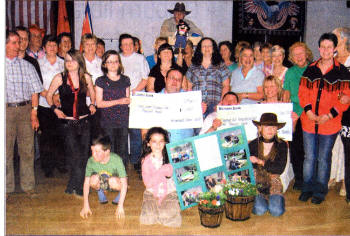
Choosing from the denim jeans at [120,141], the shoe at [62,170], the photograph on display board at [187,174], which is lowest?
the shoe at [62,170]

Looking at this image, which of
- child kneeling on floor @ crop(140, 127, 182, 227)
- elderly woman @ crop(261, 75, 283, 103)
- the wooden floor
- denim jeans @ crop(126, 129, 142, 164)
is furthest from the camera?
denim jeans @ crop(126, 129, 142, 164)

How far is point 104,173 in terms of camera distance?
330 centimetres

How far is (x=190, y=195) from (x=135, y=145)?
4.79 ft

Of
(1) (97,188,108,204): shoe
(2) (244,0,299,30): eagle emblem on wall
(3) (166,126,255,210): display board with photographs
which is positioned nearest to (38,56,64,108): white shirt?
(1) (97,188,108,204): shoe

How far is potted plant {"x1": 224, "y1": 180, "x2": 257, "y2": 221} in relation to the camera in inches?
121

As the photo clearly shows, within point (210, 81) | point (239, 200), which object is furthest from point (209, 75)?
point (239, 200)

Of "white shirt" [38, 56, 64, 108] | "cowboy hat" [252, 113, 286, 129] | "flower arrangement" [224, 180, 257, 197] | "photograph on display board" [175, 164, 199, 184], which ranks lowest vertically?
"flower arrangement" [224, 180, 257, 197]

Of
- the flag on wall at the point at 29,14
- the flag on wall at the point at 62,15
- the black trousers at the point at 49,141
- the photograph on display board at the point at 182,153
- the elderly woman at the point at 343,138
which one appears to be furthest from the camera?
the flag on wall at the point at 62,15

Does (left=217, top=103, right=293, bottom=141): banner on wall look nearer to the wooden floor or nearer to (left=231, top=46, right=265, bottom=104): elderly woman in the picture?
(left=231, top=46, right=265, bottom=104): elderly woman

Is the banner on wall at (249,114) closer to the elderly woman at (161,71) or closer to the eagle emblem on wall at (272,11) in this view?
the elderly woman at (161,71)

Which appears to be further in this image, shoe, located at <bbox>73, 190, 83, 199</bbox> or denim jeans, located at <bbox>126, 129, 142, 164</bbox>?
denim jeans, located at <bbox>126, 129, 142, 164</bbox>

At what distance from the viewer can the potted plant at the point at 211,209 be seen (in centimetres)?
294

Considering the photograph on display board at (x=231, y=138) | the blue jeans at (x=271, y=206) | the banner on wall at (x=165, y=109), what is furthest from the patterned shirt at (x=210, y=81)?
the blue jeans at (x=271, y=206)

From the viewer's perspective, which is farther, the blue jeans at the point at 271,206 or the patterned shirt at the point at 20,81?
the patterned shirt at the point at 20,81
